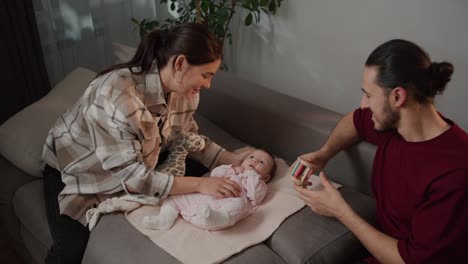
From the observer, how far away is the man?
1192 millimetres

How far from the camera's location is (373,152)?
1.69m

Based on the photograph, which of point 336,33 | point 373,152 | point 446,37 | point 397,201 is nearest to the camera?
point 397,201

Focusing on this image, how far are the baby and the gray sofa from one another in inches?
4.2

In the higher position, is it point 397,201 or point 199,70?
point 199,70

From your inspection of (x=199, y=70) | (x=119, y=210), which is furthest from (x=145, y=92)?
(x=119, y=210)

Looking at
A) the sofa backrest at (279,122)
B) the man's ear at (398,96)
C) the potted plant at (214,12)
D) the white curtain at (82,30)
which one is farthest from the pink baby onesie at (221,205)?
the white curtain at (82,30)

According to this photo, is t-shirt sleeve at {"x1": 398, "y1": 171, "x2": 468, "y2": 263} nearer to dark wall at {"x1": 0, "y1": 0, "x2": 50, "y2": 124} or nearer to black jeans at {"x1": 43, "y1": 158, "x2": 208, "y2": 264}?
black jeans at {"x1": 43, "y1": 158, "x2": 208, "y2": 264}

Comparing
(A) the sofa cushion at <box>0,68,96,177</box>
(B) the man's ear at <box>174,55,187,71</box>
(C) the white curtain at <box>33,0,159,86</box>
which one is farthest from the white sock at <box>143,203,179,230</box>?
(C) the white curtain at <box>33,0,159,86</box>

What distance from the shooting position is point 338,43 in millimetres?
2412

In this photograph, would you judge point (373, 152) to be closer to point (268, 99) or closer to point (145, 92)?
point (268, 99)

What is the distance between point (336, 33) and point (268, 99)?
2.08ft

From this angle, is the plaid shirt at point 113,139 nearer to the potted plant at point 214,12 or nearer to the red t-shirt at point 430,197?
the red t-shirt at point 430,197

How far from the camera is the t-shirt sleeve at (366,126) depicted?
1627 mm

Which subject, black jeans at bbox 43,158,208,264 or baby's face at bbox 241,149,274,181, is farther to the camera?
baby's face at bbox 241,149,274,181
